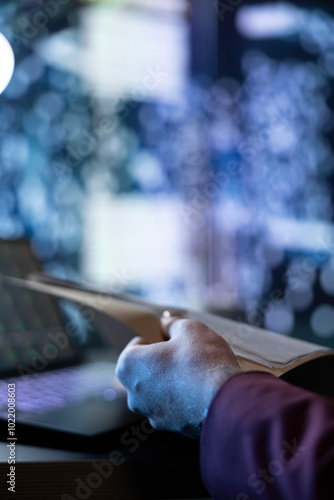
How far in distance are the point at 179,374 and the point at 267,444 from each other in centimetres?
11

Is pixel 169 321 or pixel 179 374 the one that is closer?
pixel 179 374

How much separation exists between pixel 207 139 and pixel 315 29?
68 centimetres

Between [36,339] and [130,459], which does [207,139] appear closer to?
[36,339]

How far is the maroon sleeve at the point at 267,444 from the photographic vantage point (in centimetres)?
35

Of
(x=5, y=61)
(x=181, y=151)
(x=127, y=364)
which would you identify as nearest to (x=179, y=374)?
(x=127, y=364)

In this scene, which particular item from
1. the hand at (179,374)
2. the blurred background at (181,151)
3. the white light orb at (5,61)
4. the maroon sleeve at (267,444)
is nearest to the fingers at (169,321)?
the hand at (179,374)

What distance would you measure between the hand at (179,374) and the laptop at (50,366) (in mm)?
65

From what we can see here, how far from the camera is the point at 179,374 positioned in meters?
0.45

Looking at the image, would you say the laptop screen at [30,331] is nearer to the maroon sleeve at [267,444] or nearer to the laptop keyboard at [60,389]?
the laptop keyboard at [60,389]

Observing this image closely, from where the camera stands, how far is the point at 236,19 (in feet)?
6.76

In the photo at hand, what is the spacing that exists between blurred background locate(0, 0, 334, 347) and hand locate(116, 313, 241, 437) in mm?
1325

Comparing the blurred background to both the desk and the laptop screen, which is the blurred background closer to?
the laptop screen

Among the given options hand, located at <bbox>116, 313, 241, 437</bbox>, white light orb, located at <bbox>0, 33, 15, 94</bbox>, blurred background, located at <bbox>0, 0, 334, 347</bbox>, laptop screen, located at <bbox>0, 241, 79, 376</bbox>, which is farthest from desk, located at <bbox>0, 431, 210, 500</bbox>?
blurred background, located at <bbox>0, 0, 334, 347</bbox>

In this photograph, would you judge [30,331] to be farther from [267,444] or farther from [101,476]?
[267,444]
